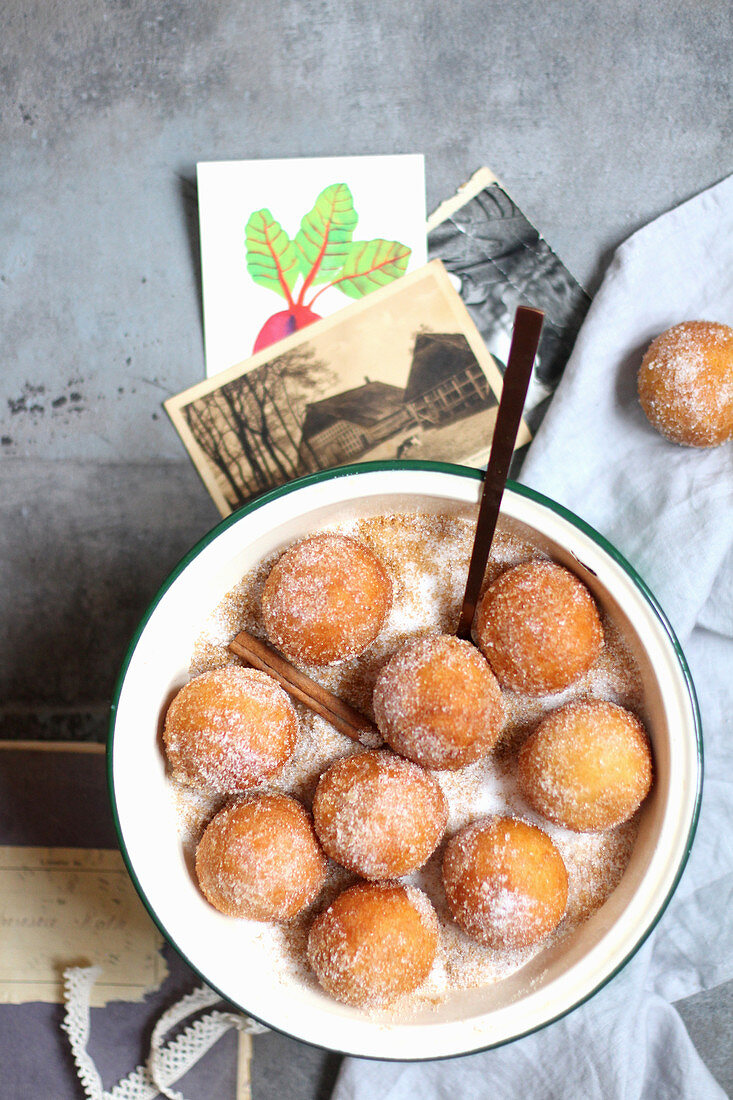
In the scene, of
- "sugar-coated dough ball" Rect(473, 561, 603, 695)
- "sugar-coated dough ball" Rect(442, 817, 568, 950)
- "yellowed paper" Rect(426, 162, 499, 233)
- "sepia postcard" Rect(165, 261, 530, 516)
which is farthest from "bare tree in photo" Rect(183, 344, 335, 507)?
"sugar-coated dough ball" Rect(442, 817, 568, 950)

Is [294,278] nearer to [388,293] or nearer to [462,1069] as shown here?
[388,293]

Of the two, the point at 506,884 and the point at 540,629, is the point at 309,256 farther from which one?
the point at 506,884

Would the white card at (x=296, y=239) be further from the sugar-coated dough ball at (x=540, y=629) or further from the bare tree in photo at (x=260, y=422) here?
the sugar-coated dough ball at (x=540, y=629)

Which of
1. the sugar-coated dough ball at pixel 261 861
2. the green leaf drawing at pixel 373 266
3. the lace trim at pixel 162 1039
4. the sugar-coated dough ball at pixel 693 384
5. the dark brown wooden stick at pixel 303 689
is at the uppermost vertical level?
the green leaf drawing at pixel 373 266

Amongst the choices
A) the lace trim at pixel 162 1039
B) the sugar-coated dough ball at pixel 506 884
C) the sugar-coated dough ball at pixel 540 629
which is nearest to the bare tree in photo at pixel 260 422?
the sugar-coated dough ball at pixel 540 629

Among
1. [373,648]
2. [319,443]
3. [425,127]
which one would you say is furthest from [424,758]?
[425,127]

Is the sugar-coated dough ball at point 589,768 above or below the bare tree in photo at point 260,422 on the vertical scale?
below
